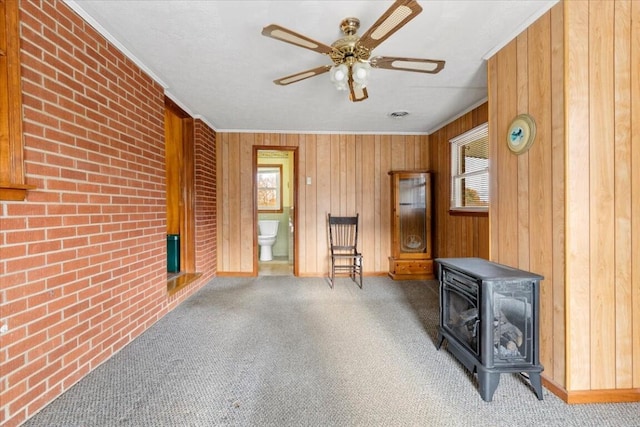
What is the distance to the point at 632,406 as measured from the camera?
141cm

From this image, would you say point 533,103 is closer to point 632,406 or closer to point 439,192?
point 632,406

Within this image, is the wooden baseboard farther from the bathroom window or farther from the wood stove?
the bathroom window

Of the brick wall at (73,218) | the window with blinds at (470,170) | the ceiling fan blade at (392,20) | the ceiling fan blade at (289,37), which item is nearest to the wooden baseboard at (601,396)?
the window with blinds at (470,170)

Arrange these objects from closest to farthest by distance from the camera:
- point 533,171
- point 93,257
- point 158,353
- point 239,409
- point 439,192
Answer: point 239,409, point 533,171, point 93,257, point 158,353, point 439,192

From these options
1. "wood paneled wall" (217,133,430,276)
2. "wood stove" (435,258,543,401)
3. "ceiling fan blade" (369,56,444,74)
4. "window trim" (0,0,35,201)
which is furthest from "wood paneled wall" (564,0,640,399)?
"wood paneled wall" (217,133,430,276)

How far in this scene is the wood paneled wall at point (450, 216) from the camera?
3021 mm

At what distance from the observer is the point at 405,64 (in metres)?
1.72

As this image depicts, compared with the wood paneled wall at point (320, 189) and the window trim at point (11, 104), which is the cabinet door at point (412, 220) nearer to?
the wood paneled wall at point (320, 189)

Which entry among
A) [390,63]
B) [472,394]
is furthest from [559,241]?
[390,63]

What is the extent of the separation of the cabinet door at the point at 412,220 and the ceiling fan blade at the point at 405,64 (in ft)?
7.44

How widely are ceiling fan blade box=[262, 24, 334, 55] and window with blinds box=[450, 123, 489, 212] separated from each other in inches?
85.9

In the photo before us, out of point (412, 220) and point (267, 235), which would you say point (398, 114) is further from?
point (267, 235)

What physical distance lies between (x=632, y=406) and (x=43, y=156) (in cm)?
327

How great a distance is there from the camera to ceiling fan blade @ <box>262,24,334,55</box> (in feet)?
4.29
